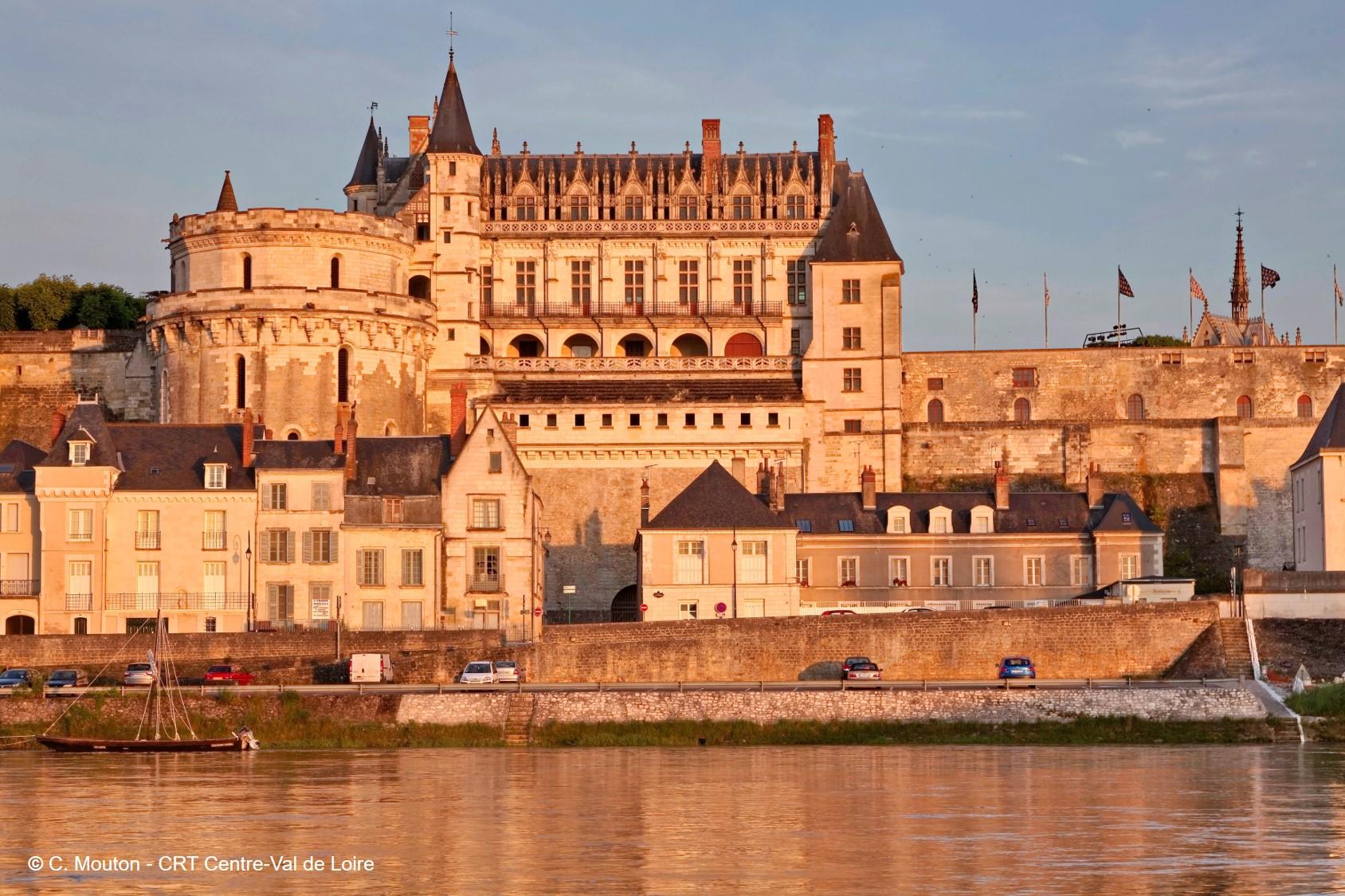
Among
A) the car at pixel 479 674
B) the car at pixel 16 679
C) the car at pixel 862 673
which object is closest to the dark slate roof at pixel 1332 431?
the car at pixel 862 673

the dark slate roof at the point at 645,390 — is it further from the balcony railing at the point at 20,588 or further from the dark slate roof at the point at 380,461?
the balcony railing at the point at 20,588

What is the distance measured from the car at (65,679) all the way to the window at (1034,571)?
2577 centimetres

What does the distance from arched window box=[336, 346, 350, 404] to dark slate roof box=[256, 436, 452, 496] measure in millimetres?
13507

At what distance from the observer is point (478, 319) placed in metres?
76.2

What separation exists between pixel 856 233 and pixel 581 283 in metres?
10.2

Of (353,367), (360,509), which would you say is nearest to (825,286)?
(353,367)

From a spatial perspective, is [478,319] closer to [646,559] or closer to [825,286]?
[825,286]

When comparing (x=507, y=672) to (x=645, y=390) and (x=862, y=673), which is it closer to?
(x=862, y=673)

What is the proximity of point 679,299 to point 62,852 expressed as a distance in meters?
52.9

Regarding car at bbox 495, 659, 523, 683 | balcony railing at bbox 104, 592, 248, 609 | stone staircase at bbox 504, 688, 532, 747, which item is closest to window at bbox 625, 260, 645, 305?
balcony railing at bbox 104, 592, 248, 609

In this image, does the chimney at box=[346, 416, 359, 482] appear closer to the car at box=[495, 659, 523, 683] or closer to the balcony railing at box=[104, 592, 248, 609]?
the balcony railing at box=[104, 592, 248, 609]

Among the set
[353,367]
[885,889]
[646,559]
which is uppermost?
[353,367]

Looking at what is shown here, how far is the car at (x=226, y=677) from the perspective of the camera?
1882 inches

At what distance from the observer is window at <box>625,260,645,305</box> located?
78438 mm
